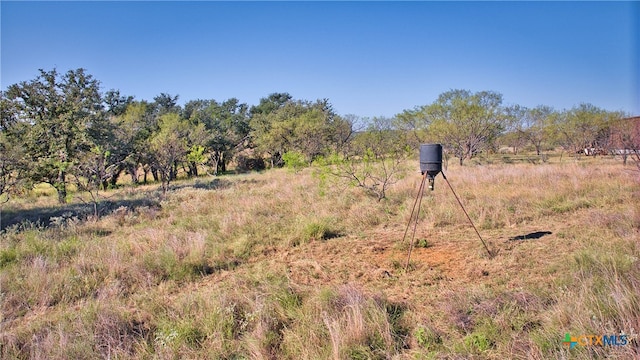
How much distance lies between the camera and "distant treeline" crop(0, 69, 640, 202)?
1192cm

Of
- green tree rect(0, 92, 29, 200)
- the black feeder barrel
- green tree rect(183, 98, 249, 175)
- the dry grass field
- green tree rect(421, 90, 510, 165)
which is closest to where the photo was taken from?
the dry grass field

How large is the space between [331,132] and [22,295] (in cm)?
2587

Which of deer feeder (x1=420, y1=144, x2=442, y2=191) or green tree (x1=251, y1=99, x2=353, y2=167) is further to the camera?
green tree (x1=251, y1=99, x2=353, y2=167)

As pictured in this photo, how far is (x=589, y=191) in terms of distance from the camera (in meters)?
8.54

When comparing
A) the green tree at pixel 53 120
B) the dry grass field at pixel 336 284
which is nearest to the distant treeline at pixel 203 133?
the green tree at pixel 53 120

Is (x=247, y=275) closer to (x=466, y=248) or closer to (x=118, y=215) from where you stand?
(x=466, y=248)

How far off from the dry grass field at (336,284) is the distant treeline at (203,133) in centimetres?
422

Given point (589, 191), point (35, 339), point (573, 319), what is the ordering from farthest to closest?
1. point (589, 191)
2. point (35, 339)
3. point (573, 319)

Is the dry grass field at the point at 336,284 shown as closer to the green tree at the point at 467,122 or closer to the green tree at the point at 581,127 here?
the green tree at the point at 467,122

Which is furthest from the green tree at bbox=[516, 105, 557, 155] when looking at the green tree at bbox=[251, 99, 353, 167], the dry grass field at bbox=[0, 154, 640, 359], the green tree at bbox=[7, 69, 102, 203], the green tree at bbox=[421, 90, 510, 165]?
the green tree at bbox=[7, 69, 102, 203]

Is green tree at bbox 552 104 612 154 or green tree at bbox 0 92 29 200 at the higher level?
green tree at bbox 552 104 612 154

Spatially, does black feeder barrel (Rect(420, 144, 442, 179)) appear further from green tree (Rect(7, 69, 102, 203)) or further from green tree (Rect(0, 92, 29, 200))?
green tree (Rect(7, 69, 102, 203))

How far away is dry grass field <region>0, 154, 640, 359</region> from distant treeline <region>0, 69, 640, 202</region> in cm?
422

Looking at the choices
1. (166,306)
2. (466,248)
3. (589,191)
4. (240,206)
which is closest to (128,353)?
(166,306)
